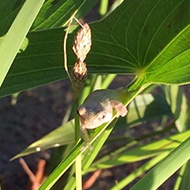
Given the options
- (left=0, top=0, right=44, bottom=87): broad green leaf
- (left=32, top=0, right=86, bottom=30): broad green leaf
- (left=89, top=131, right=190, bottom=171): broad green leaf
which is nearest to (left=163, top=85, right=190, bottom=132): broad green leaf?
(left=89, top=131, right=190, bottom=171): broad green leaf

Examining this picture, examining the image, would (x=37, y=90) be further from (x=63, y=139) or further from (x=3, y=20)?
(x=3, y=20)

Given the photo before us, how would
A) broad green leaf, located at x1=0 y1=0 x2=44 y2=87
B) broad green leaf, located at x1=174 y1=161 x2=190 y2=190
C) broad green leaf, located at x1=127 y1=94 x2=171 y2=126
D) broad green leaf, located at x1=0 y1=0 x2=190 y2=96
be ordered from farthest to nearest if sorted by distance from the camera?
broad green leaf, located at x1=127 y1=94 x2=171 y2=126, broad green leaf, located at x1=174 y1=161 x2=190 y2=190, broad green leaf, located at x1=0 y1=0 x2=190 y2=96, broad green leaf, located at x1=0 y1=0 x2=44 y2=87

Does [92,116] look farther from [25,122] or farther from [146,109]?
[25,122]

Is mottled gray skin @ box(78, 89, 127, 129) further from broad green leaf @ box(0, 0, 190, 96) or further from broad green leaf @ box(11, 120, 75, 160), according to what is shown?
broad green leaf @ box(11, 120, 75, 160)

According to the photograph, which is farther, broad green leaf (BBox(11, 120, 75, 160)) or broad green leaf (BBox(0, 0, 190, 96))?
broad green leaf (BBox(11, 120, 75, 160))

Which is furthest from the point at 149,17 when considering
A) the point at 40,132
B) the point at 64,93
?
the point at 64,93

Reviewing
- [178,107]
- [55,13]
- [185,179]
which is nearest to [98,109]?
[55,13]
